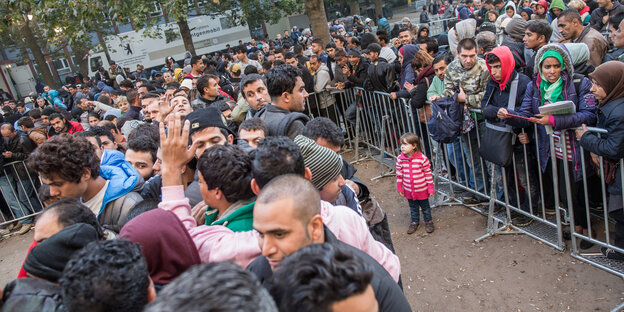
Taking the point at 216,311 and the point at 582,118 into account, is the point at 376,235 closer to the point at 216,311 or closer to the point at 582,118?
the point at 216,311

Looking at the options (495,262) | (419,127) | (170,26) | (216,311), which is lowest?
(495,262)

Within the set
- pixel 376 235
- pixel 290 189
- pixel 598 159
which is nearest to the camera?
pixel 290 189

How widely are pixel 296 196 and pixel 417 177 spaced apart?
3.51 m

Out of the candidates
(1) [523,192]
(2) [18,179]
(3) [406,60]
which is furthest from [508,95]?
(2) [18,179]

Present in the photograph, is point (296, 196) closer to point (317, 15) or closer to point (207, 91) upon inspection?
point (207, 91)

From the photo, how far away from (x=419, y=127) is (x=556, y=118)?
2672mm

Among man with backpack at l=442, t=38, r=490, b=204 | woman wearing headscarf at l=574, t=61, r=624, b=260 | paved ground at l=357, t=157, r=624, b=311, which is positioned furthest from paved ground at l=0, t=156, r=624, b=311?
man with backpack at l=442, t=38, r=490, b=204

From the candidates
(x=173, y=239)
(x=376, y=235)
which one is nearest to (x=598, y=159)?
(x=376, y=235)

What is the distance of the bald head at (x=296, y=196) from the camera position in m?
1.84

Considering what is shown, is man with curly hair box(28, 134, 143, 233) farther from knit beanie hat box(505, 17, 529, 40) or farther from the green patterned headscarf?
knit beanie hat box(505, 17, 529, 40)

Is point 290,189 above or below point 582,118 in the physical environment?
above

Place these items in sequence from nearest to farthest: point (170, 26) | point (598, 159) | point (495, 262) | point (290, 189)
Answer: point (290, 189)
point (598, 159)
point (495, 262)
point (170, 26)

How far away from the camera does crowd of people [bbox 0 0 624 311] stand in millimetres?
1481

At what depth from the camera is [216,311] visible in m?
1.05
